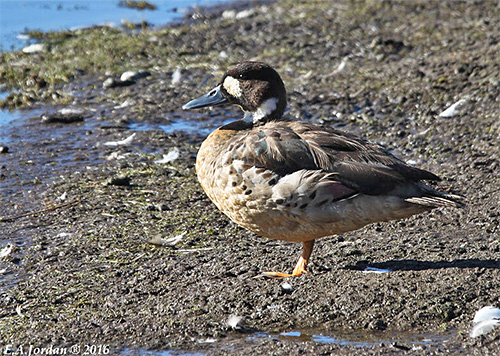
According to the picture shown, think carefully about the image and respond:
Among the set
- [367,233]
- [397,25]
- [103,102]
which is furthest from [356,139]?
[397,25]

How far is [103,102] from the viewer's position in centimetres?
939

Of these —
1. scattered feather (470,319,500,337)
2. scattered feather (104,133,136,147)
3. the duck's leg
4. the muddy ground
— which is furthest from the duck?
scattered feather (104,133,136,147)

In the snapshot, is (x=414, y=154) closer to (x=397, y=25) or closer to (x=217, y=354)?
(x=217, y=354)

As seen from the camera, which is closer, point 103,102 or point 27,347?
point 27,347

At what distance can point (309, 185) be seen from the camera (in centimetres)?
484

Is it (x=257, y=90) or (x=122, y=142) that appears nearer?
(x=257, y=90)

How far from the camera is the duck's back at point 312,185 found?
15.9 feet

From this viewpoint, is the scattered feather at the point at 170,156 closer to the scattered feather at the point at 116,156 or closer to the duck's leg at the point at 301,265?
the scattered feather at the point at 116,156

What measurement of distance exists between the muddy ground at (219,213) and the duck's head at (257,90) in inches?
41.1

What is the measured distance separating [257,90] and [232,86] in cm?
26

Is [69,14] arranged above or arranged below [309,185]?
below

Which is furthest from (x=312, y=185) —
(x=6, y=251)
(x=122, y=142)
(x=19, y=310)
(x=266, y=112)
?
(x=122, y=142)

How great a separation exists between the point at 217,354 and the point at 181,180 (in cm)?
325

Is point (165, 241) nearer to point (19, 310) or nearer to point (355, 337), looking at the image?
point (19, 310)
